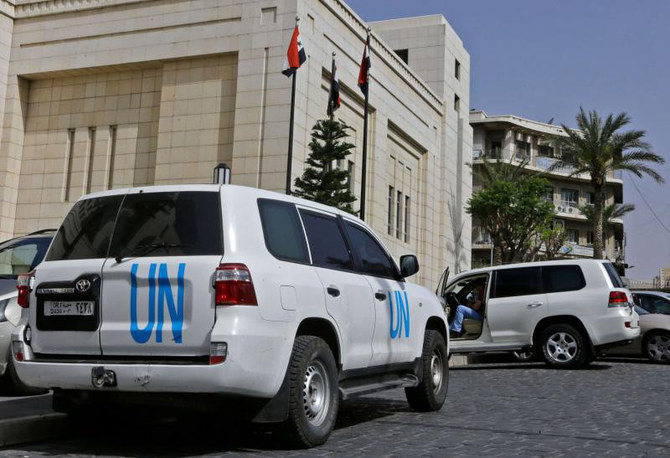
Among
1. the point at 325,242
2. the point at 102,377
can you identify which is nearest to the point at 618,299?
the point at 325,242

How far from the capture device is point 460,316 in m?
14.7

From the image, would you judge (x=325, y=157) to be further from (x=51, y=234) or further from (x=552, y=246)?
(x=552, y=246)

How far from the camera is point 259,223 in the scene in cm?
582

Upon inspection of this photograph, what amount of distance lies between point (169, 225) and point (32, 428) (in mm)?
2051

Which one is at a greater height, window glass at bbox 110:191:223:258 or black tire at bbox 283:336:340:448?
window glass at bbox 110:191:223:258

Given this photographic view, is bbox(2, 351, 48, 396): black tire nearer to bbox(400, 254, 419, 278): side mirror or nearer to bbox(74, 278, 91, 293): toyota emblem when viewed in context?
bbox(74, 278, 91, 293): toyota emblem

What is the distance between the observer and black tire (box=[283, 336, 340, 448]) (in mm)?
5684

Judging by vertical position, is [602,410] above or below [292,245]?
below

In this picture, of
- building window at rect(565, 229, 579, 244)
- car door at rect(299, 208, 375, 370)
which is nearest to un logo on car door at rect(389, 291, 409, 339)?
car door at rect(299, 208, 375, 370)

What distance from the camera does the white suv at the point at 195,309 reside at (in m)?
5.30

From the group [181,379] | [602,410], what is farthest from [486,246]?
[181,379]

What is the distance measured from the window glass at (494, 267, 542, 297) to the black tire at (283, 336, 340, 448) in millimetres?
8945

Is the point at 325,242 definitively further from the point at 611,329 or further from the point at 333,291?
the point at 611,329

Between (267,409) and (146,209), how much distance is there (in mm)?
1712
